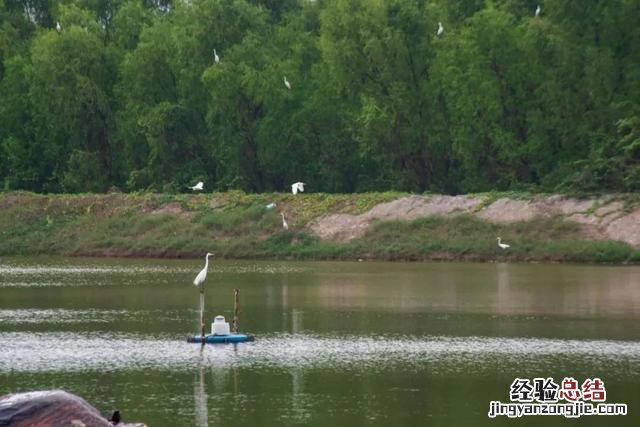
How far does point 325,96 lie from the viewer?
85562mm

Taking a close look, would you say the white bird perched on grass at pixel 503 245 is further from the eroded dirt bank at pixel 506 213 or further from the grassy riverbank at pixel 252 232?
the eroded dirt bank at pixel 506 213

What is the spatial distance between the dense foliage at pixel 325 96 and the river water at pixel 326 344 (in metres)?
20.5

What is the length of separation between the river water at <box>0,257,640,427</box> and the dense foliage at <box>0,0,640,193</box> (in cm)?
2048

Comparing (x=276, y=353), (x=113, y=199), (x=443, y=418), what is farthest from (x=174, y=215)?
(x=443, y=418)

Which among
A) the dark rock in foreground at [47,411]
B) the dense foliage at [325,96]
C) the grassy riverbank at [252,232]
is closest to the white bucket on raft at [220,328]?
the dark rock in foreground at [47,411]

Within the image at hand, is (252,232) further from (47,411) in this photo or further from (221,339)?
(47,411)

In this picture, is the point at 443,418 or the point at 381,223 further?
the point at 381,223

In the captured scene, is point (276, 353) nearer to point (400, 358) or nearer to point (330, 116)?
point (400, 358)

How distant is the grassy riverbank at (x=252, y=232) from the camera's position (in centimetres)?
6353

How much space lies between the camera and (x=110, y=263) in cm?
6569

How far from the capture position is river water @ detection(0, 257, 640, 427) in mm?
26438

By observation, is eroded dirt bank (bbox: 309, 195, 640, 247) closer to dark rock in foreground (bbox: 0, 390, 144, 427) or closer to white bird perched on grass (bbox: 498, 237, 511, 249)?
white bird perched on grass (bbox: 498, 237, 511, 249)

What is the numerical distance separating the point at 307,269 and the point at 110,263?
11306mm

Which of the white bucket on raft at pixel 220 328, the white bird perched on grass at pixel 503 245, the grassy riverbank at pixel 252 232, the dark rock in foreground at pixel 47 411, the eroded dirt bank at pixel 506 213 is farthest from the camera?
the grassy riverbank at pixel 252 232
